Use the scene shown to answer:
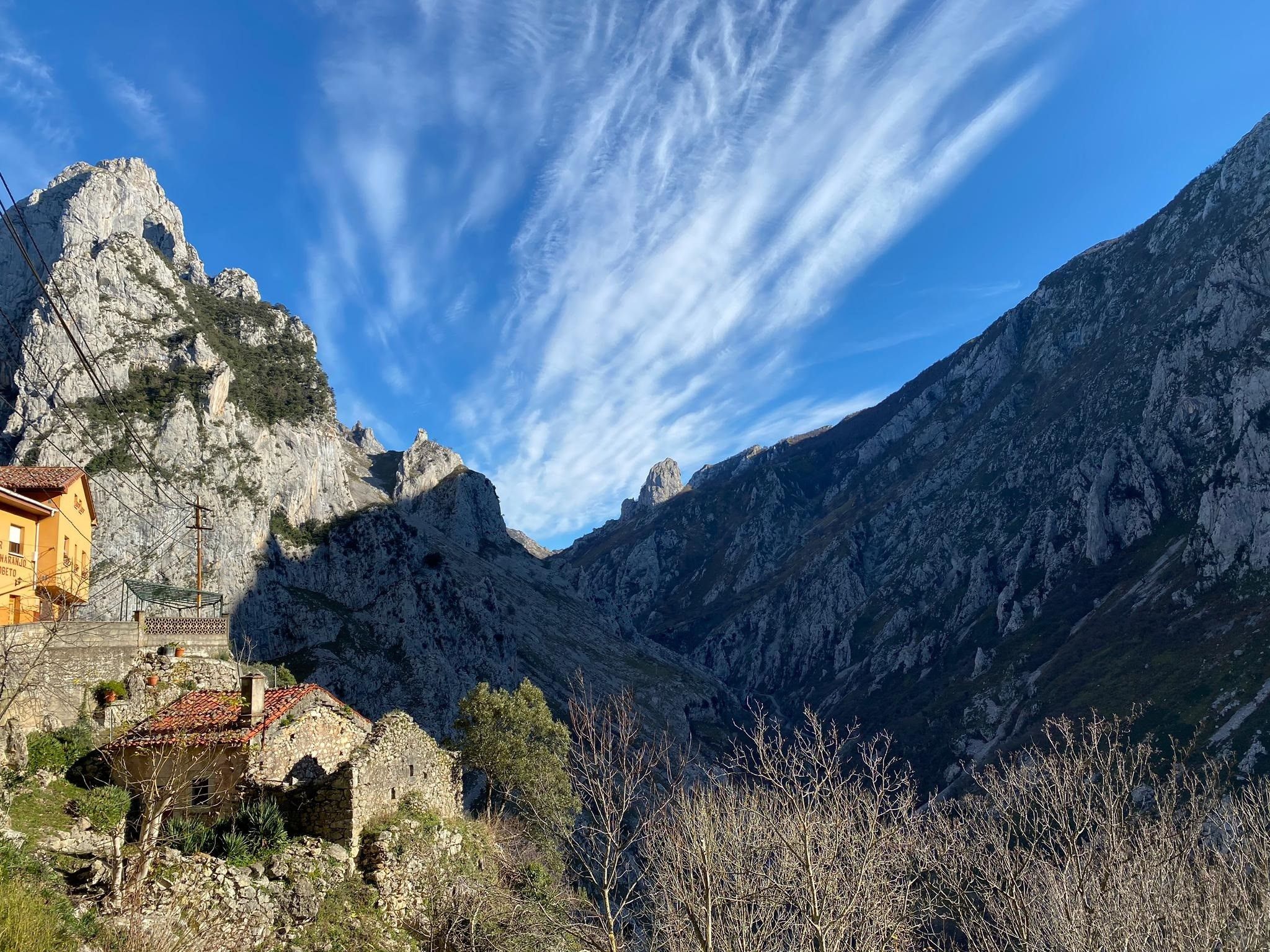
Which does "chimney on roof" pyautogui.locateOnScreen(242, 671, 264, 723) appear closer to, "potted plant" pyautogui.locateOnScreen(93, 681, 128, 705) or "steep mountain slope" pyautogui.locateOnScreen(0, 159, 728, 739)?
"potted plant" pyautogui.locateOnScreen(93, 681, 128, 705)

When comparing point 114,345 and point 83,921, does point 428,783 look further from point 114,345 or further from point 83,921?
point 114,345

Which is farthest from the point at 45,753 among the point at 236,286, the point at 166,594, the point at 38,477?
the point at 236,286

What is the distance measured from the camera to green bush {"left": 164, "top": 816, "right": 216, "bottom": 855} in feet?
54.4

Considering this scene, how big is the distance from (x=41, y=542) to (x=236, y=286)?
10933 centimetres

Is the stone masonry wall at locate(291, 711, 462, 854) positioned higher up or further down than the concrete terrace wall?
further down

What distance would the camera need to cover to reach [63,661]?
21234 millimetres

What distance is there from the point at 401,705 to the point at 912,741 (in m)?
95.4

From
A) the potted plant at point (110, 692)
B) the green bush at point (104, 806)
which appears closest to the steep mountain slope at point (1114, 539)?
the green bush at point (104, 806)

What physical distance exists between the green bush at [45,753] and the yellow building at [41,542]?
867 cm

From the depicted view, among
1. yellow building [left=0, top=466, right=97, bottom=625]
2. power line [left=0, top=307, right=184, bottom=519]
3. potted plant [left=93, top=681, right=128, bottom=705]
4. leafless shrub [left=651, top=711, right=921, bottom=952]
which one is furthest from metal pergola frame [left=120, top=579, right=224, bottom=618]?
power line [left=0, top=307, right=184, bottom=519]

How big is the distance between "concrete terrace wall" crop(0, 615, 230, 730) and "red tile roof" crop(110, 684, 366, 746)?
2.11 m

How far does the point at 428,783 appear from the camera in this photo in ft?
76.3

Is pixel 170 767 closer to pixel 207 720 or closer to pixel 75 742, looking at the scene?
pixel 207 720

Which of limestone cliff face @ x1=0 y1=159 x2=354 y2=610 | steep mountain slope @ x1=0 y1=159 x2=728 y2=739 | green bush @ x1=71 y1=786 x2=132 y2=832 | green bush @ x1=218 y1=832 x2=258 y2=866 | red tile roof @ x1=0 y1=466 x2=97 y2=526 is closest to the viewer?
green bush @ x1=218 y1=832 x2=258 y2=866
